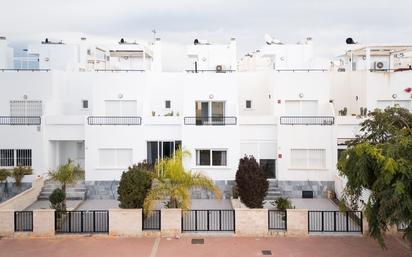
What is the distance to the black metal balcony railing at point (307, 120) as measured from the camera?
92.3ft

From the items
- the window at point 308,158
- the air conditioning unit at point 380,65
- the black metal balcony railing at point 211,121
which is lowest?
the window at point 308,158

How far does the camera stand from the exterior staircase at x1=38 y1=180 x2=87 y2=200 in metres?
27.5

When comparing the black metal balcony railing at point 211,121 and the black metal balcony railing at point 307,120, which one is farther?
the black metal balcony railing at point 211,121

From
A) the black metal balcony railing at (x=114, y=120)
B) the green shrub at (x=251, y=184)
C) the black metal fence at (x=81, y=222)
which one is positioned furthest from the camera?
the black metal balcony railing at (x=114, y=120)

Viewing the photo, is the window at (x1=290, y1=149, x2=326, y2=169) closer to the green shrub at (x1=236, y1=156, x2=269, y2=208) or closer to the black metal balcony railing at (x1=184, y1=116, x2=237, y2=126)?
the black metal balcony railing at (x1=184, y1=116, x2=237, y2=126)

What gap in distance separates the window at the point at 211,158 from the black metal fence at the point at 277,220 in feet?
21.4

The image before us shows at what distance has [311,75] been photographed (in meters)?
29.4

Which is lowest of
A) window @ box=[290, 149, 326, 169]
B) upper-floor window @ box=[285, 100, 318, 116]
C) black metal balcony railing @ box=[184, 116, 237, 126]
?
window @ box=[290, 149, 326, 169]

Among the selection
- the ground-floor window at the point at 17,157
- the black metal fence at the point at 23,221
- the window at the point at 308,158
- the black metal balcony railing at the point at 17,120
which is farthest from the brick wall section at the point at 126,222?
the black metal balcony railing at the point at 17,120

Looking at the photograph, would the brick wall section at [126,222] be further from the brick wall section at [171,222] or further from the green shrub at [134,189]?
the brick wall section at [171,222]

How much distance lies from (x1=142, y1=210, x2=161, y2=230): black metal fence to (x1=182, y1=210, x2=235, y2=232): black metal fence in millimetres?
1087

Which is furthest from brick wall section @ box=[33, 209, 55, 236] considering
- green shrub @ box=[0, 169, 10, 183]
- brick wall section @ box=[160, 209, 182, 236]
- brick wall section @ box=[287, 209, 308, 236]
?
brick wall section @ box=[287, 209, 308, 236]

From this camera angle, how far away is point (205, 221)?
21.7 metres

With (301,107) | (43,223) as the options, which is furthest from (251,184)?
(43,223)
